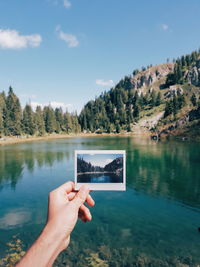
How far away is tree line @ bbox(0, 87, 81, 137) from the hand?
115210mm

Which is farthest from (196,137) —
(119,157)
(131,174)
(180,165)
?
(119,157)

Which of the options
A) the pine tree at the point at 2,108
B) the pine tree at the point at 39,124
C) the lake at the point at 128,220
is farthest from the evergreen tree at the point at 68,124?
the lake at the point at 128,220

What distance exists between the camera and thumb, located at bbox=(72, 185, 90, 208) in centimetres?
296

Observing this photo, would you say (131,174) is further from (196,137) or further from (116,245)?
(196,137)

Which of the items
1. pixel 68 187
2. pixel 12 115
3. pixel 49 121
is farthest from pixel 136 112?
pixel 68 187

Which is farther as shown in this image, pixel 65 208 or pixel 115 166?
pixel 115 166

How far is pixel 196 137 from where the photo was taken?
299 ft

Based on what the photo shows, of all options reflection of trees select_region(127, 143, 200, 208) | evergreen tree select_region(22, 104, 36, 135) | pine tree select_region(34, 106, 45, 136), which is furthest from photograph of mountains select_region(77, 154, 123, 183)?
pine tree select_region(34, 106, 45, 136)

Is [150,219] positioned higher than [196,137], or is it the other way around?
[196,137]

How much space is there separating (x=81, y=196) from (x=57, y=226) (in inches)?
21.4

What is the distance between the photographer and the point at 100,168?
3492 millimetres

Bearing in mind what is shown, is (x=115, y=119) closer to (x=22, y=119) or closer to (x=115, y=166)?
(x=22, y=119)

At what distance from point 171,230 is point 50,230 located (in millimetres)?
16451

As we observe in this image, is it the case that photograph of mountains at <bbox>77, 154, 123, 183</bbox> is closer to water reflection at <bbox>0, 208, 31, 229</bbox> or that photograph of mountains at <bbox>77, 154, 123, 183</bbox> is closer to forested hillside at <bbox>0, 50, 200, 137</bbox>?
water reflection at <bbox>0, 208, 31, 229</bbox>
